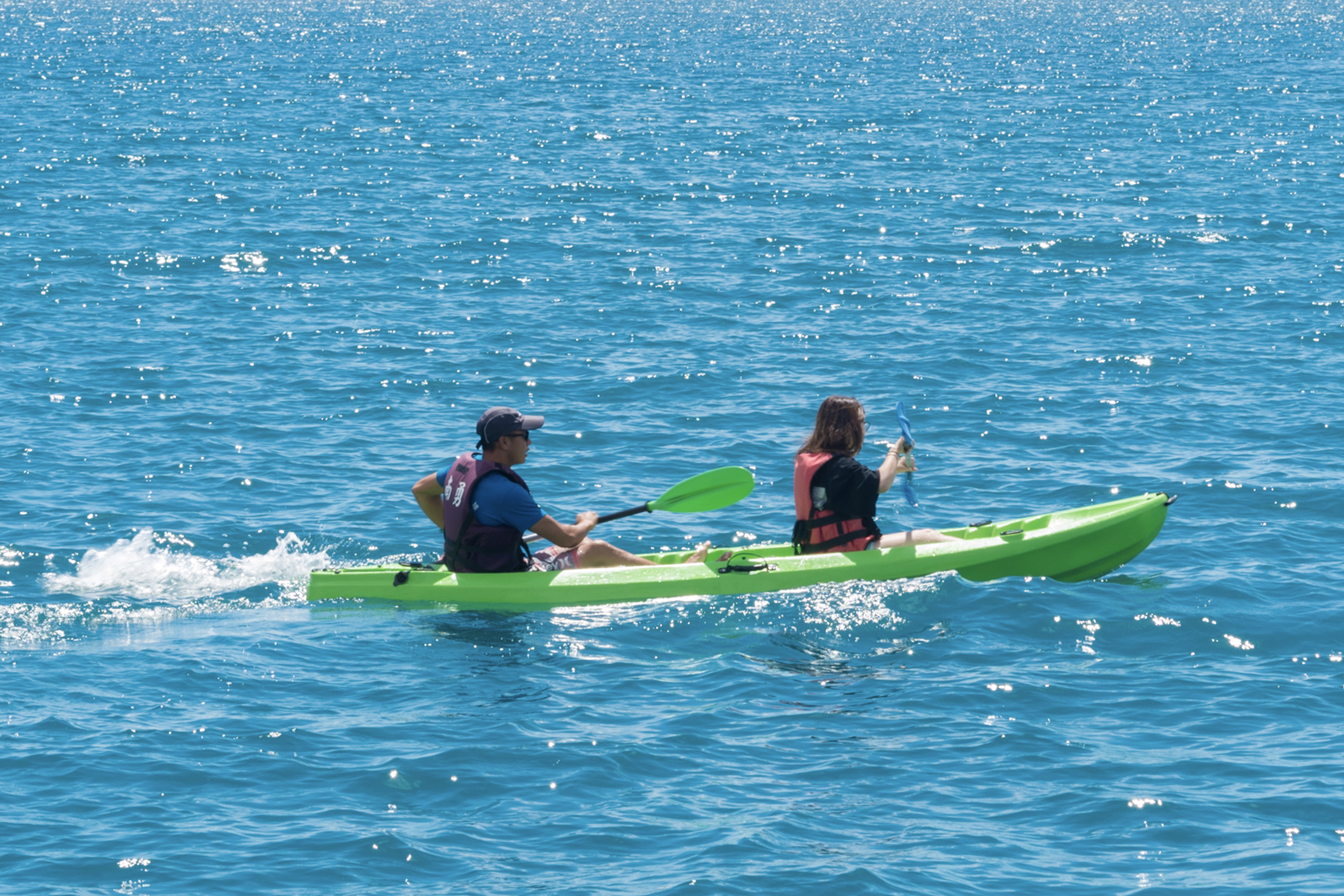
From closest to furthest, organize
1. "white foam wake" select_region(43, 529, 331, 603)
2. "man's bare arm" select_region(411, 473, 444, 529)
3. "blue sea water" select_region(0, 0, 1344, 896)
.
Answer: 1. "blue sea water" select_region(0, 0, 1344, 896)
2. "man's bare arm" select_region(411, 473, 444, 529)
3. "white foam wake" select_region(43, 529, 331, 603)

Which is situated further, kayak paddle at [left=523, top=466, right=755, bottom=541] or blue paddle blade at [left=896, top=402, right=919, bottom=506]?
kayak paddle at [left=523, top=466, right=755, bottom=541]

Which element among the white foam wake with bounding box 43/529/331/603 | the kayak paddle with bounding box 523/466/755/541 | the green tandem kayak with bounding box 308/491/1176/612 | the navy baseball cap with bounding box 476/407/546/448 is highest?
the navy baseball cap with bounding box 476/407/546/448

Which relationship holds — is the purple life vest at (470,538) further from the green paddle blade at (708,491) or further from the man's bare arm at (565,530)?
the green paddle blade at (708,491)

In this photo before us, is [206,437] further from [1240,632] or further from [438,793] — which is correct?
[1240,632]

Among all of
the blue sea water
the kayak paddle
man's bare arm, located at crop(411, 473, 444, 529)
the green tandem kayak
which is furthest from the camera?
the kayak paddle

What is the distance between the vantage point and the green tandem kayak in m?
9.85

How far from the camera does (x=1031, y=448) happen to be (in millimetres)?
13562

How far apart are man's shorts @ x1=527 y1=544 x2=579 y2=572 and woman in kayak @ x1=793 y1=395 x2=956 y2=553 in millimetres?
1472

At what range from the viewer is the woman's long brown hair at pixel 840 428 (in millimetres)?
9516

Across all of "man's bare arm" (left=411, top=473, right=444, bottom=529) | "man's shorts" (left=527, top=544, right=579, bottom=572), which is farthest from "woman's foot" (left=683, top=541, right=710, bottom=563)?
"man's bare arm" (left=411, top=473, right=444, bottom=529)

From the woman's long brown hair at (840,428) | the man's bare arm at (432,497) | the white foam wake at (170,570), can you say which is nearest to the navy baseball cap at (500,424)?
the man's bare arm at (432,497)

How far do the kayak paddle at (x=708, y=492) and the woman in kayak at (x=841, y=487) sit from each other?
650 millimetres

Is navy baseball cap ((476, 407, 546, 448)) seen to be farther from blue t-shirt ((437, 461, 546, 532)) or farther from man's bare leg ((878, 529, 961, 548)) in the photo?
man's bare leg ((878, 529, 961, 548))

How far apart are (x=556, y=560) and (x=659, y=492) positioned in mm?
2498
